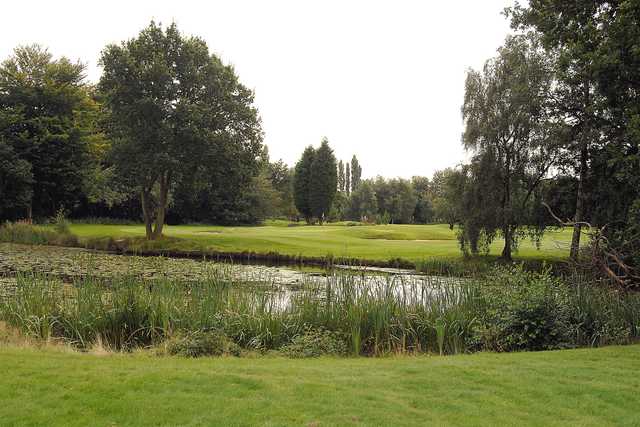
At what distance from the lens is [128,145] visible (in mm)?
27688

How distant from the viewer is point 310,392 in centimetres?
539

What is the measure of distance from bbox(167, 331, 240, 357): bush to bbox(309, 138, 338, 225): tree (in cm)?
5802

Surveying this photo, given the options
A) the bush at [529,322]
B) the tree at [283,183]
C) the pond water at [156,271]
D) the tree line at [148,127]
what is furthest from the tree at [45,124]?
the tree at [283,183]

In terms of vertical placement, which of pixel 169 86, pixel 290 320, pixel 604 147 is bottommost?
pixel 290 320

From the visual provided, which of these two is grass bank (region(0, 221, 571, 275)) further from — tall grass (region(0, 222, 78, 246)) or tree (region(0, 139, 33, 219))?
tree (region(0, 139, 33, 219))

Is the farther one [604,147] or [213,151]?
[213,151]

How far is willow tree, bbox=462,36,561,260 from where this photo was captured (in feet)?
75.9

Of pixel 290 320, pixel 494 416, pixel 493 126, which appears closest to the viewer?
pixel 494 416

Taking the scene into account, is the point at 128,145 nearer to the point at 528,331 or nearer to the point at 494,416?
the point at 528,331

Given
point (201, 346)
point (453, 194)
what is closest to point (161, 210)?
point (453, 194)

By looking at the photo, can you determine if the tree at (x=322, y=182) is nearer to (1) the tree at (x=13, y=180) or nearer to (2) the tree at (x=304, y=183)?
(2) the tree at (x=304, y=183)

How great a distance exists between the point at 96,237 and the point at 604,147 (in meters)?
28.0

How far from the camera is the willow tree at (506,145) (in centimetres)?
2312

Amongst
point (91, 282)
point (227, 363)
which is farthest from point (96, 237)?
point (227, 363)
